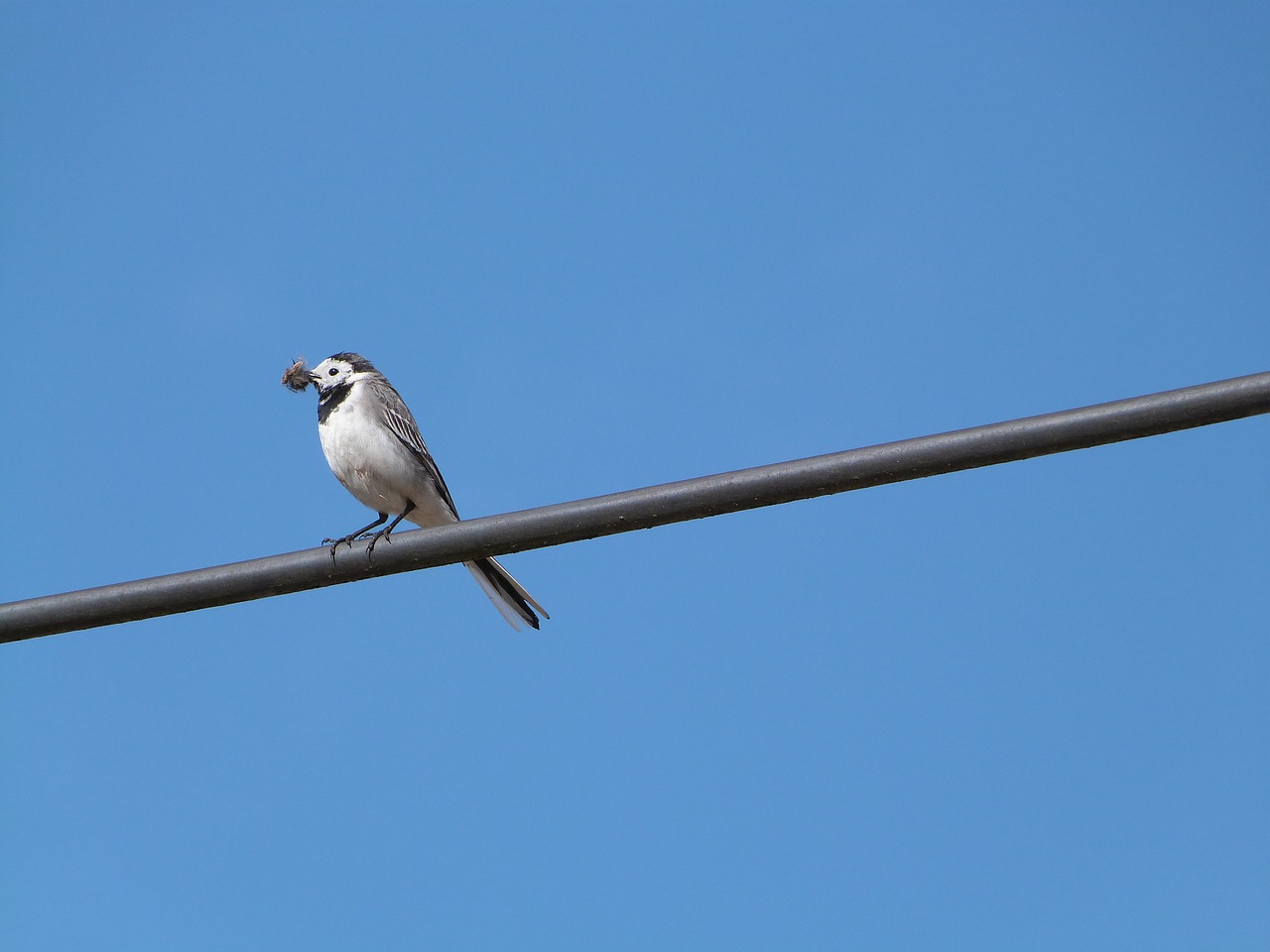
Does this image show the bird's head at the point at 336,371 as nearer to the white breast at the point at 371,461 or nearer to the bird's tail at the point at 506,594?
the white breast at the point at 371,461

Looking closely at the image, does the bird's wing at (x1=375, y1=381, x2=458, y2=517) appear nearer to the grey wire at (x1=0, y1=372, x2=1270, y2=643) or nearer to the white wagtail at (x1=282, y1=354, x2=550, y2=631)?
the white wagtail at (x1=282, y1=354, x2=550, y2=631)

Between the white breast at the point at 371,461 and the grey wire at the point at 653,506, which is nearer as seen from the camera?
the grey wire at the point at 653,506

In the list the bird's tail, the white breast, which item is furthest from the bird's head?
the bird's tail

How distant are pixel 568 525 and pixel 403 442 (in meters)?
4.22

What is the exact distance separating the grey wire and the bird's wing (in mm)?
3662

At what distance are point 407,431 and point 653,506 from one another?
14.7ft

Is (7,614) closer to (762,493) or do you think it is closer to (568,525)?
(568,525)

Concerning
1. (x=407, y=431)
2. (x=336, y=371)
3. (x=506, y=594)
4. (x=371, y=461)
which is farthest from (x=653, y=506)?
(x=336, y=371)

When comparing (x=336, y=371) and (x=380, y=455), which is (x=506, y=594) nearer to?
(x=380, y=455)

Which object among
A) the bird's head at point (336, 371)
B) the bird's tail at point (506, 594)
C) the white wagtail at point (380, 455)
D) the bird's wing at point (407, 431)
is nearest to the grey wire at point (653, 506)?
the bird's tail at point (506, 594)

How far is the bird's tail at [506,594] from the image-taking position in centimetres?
668

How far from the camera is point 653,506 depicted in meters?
3.79

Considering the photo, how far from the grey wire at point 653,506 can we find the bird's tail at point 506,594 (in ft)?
8.00

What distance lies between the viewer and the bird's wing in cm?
788
